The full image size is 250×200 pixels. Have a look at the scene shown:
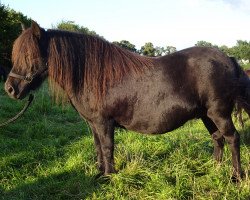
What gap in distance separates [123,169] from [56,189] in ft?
2.98

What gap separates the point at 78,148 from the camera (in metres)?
6.03

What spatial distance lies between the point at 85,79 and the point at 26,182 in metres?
1.67

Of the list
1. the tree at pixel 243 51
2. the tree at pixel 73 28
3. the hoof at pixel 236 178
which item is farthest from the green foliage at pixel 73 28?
the tree at pixel 243 51

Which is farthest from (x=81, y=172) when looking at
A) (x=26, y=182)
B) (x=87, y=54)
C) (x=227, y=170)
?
(x=227, y=170)

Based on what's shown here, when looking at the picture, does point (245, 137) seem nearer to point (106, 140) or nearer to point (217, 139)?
point (217, 139)

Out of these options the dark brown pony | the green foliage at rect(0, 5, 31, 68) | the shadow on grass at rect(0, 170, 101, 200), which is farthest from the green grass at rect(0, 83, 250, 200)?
the green foliage at rect(0, 5, 31, 68)

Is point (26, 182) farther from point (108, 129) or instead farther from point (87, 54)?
point (87, 54)

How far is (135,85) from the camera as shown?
14.4 feet

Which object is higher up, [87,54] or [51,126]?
[87,54]

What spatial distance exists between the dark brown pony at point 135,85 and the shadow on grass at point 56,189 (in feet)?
1.19

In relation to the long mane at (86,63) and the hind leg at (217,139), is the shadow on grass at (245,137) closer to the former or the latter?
the hind leg at (217,139)

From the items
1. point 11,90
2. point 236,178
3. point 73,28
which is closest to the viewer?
point 11,90

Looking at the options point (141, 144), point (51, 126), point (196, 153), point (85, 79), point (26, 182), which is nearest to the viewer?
point (85, 79)

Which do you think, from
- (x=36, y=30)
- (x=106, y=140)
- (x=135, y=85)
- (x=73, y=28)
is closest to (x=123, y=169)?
(x=106, y=140)
